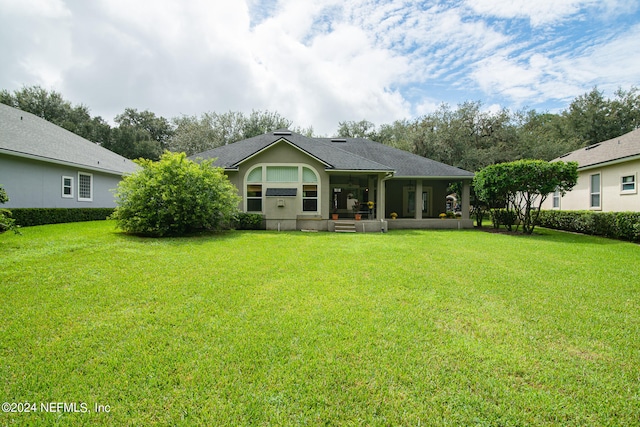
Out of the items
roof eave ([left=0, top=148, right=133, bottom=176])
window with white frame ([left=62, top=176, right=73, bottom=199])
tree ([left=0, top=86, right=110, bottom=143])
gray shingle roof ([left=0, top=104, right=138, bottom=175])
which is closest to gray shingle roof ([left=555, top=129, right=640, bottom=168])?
roof eave ([left=0, top=148, right=133, bottom=176])

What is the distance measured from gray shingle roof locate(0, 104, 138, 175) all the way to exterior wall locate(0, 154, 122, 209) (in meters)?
0.58

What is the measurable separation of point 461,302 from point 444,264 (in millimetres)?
2750

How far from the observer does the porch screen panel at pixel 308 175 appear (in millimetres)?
15539

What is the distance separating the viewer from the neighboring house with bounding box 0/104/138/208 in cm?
1265

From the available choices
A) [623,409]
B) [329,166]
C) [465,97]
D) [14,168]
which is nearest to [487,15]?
[329,166]

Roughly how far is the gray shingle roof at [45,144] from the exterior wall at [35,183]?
1.92 ft

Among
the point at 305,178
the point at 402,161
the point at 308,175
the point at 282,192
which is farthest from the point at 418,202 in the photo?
the point at 282,192

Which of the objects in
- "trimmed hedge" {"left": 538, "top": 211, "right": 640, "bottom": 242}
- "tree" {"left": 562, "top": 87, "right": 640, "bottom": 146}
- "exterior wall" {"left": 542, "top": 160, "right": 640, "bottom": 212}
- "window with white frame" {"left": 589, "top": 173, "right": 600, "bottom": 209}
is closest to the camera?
"trimmed hedge" {"left": 538, "top": 211, "right": 640, "bottom": 242}

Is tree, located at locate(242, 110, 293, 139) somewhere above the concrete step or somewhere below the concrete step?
above

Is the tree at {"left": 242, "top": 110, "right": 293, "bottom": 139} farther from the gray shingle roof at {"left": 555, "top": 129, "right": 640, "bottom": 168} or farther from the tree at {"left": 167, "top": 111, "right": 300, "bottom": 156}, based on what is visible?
the gray shingle roof at {"left": 555, "top": 129, "right": 640, "bottom": 168}

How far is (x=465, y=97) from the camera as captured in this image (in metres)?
27.8

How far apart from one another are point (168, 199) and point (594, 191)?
70.0 feet

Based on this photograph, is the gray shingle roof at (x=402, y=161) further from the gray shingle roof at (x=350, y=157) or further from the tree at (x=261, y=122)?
the tree at (x=261, y=122)

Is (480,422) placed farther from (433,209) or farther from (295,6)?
(433,209)
